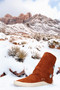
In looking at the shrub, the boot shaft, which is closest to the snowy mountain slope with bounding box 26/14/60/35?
the shrub

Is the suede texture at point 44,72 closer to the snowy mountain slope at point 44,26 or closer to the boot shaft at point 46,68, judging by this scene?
the boot shaft at point 46,68

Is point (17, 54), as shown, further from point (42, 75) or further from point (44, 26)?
point (44, 26)

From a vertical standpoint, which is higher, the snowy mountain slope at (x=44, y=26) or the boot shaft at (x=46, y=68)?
the snowy mountain slope at (x=44, y=26)

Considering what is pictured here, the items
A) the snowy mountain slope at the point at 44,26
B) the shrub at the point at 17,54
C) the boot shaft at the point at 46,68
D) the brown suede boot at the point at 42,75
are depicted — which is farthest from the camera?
the snowy mountain slope at the point at 44,26

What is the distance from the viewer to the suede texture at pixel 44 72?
7.23ft

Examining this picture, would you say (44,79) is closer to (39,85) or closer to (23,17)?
(39,85)

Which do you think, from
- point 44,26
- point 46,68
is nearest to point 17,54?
Result: point 46,68

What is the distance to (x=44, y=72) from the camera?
230 cm

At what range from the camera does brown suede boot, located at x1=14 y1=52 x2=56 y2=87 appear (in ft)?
7.00

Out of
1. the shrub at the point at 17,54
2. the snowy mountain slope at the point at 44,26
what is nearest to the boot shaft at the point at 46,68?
the shrub at the point at 17,54

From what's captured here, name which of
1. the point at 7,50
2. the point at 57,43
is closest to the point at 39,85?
the point at 7,50

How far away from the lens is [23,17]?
299 ft

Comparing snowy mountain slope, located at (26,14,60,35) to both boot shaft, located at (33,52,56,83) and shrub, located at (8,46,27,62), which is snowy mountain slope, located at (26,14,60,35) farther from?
boot shaft, located at (33,52,56,83)

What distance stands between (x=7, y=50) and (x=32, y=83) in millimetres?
4097
